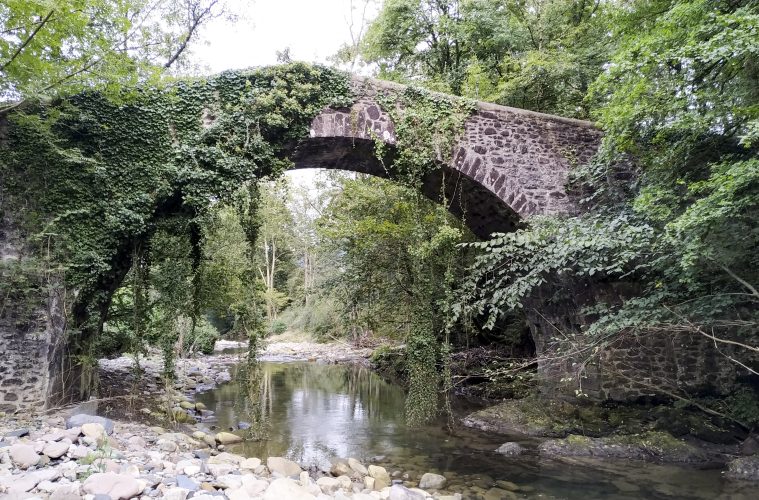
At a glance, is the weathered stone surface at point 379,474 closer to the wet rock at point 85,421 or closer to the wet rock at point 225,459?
the wet rock at point 225,459

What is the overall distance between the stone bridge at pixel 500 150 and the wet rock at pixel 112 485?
541cm

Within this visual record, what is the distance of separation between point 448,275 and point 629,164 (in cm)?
330

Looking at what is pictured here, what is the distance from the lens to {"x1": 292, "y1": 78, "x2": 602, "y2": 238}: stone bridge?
7.66 meters

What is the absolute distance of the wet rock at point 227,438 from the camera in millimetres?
6332

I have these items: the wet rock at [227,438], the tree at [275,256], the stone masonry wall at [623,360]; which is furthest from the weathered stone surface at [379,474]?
the tree at [275,256]

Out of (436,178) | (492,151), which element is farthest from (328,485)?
(492,151)

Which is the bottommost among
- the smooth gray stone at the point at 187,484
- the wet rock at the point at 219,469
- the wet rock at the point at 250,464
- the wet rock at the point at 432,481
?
the wet rock at the point at 432,481

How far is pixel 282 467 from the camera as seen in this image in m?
5.15

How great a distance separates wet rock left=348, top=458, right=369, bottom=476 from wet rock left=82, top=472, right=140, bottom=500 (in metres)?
2.72

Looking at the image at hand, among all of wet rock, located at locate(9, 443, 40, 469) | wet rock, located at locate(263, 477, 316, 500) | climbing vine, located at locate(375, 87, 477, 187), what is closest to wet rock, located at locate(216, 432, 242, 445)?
wet rock, located at locate(263, 477, 316, 500)

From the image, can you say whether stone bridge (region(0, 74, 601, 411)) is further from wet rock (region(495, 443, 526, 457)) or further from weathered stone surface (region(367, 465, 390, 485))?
weathered stone surface (region(367, 465, 390, 485))

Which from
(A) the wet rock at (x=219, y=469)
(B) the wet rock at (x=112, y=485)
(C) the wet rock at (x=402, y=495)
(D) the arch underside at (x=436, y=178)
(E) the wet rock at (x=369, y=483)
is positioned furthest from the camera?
(D) the arch underside at (x=436, y=178)

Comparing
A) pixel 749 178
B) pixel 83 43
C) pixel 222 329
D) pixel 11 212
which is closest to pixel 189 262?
pixel 11 212

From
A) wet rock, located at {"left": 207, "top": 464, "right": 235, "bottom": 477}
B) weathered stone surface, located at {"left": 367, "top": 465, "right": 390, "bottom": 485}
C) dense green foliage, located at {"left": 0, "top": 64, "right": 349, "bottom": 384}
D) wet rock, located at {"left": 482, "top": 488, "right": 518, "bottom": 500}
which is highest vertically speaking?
dense green foliage, located at {"left": 0, "top": 64, "right": 349, "bottom": 384}
